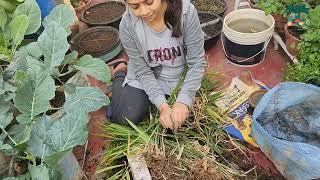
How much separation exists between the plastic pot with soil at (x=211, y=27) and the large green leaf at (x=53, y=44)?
1.21 metres

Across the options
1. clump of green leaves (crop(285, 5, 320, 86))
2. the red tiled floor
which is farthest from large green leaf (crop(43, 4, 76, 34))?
clump of green leaves (crop(285, 5, 320, 86))

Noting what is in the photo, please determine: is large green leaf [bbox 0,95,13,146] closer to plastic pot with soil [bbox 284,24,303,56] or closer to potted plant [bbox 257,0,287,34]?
potted plant [bbox 257,0,287,34]

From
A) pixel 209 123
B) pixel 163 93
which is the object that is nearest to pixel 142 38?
pixel 163 93

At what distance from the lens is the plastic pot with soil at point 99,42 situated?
284cm

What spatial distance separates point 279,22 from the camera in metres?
2.76

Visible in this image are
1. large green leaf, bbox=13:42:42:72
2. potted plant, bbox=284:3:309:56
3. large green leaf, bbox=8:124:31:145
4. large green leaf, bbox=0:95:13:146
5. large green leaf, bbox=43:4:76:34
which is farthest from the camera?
potted plant, bbox=284:3:309:56

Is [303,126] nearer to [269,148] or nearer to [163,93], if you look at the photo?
[269,148]

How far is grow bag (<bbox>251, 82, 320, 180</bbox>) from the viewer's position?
197cm

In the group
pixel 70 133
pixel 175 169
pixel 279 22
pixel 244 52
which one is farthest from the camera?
pixel 279 22

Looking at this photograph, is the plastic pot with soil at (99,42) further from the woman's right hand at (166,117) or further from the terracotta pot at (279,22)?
the terracotta pot at (279,22)

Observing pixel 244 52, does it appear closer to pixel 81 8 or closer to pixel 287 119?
pixel 287 119

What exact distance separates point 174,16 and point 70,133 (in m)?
0.75

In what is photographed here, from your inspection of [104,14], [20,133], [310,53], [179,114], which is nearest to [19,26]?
[20,133]

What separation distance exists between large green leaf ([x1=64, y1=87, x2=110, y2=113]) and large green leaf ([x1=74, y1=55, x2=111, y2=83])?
0.08 m
